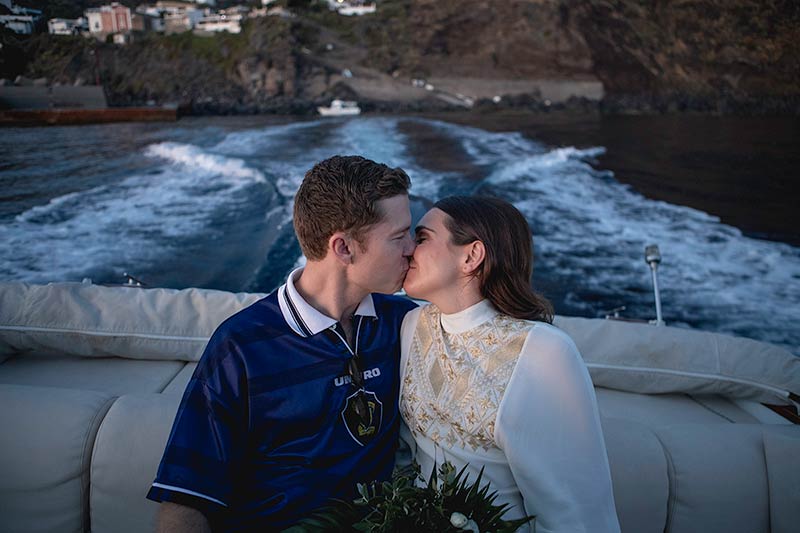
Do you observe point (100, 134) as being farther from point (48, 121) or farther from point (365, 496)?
point (365, 496)

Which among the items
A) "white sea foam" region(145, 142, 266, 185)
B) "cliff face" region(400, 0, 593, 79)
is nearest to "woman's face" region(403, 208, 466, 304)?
"white sea foam" region(145, 142, 266, 185)

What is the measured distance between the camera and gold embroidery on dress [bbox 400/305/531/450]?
109 centimetres

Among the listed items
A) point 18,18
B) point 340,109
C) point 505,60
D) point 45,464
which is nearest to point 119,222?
point 18,18

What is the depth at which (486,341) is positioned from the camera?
1154 mm

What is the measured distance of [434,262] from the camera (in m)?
1.22

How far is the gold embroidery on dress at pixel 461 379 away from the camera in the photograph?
3.59ft

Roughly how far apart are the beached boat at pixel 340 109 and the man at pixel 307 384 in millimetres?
22451

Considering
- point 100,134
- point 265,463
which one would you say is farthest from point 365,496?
point 100,134

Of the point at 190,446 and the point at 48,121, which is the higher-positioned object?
the point at 48,121

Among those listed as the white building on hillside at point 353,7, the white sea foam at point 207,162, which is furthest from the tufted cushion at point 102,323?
the white building on hillside at point 353,7

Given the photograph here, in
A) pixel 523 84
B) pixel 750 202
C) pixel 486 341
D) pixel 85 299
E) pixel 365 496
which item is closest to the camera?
pixel 365 496

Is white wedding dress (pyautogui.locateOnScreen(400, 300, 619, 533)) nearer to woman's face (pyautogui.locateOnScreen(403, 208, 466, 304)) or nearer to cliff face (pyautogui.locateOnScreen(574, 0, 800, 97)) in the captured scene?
woman's face (pyautogui.locateOnScreen(403, 208, 466, 304))

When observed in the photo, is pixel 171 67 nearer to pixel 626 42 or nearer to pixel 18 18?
pixel 18 18

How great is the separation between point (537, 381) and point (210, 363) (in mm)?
577
